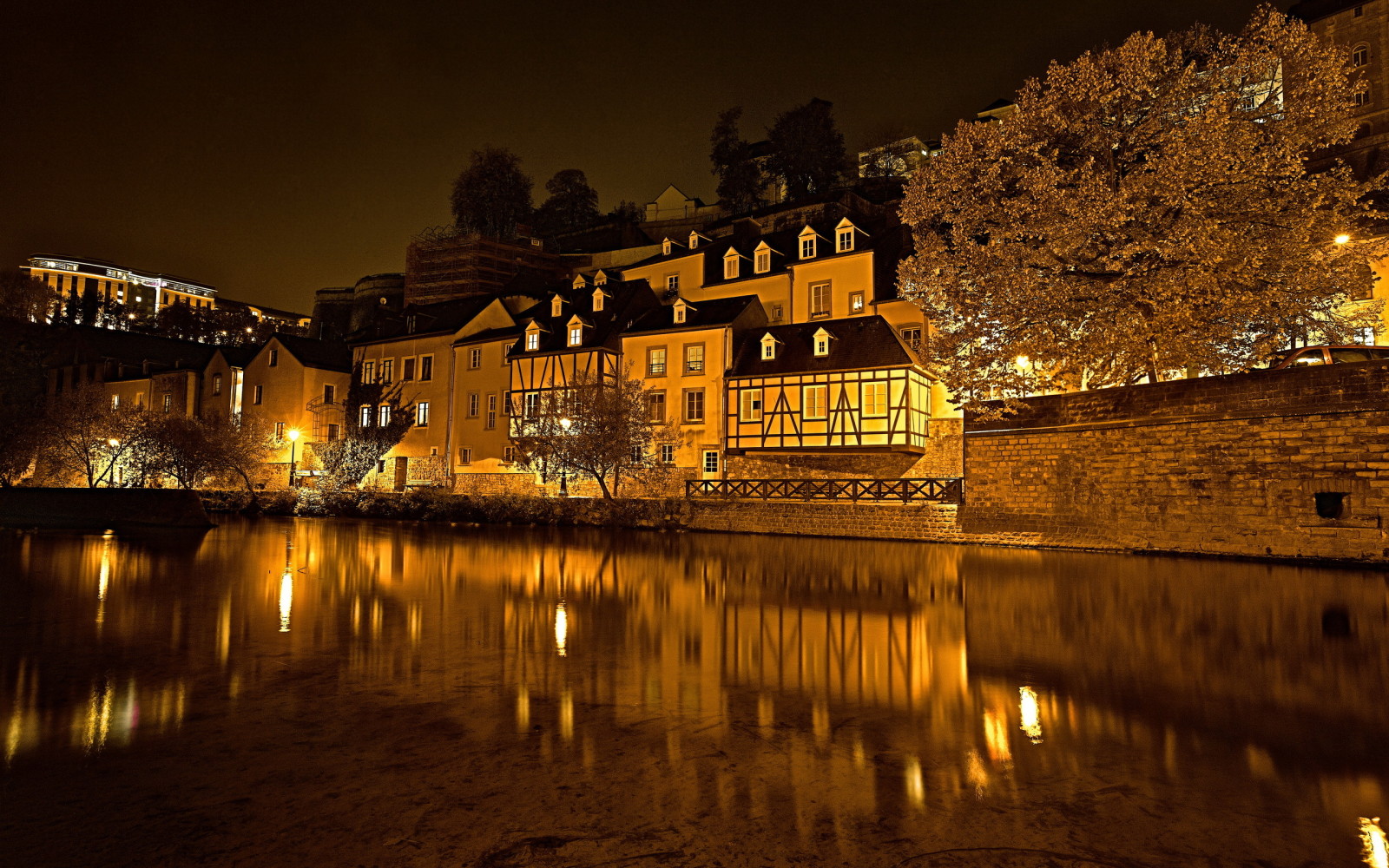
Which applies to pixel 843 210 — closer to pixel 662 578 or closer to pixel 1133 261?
pixel 1133 261

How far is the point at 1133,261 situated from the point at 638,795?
67.5ft

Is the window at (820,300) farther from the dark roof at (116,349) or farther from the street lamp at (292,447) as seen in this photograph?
the dark roof at (116,349)

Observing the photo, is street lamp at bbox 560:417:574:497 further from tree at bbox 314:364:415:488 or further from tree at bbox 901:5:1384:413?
tree at bbox 901:5:1384:413

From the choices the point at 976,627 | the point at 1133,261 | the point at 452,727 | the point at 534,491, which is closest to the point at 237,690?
the point at 452,727

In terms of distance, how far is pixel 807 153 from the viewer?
202ft

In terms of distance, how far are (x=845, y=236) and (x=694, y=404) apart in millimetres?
10466

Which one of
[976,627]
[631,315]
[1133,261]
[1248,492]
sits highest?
[631,315]

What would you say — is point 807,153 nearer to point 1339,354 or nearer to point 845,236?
point 845,236

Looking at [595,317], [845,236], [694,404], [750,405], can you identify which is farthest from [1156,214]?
[595,317]

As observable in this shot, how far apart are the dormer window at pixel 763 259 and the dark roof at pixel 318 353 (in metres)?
26.4

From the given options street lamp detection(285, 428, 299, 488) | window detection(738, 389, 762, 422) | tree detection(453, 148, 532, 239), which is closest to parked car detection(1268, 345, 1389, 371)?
window detection(738, 389, 762, 422)


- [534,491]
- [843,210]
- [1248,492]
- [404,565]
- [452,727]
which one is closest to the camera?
[452,727]

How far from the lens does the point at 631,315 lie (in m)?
37.4

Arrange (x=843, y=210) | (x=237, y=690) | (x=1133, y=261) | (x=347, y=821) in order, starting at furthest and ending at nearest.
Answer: (x=843, y=210) < (x=1133, y=261) < (x=237, y=690) < (x=347, y=821)
